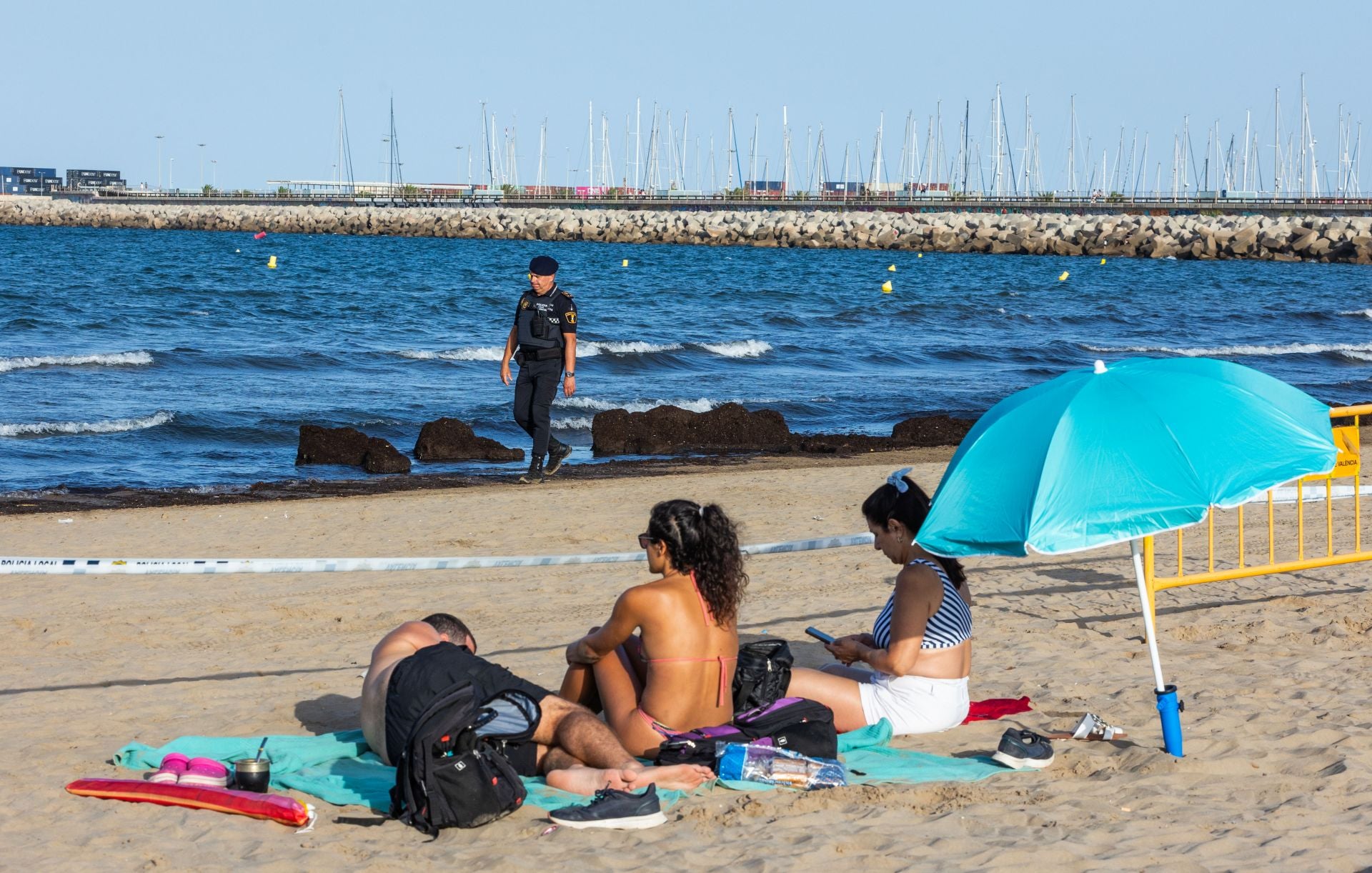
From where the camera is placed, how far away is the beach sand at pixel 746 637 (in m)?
4.15

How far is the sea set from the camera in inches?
628

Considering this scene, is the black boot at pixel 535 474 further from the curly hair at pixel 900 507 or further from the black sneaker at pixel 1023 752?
the black sneaker at pixel 1023 752

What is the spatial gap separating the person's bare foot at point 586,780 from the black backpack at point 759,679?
712 mm

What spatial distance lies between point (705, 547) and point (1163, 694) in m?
1.72

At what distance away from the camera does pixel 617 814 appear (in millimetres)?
4309

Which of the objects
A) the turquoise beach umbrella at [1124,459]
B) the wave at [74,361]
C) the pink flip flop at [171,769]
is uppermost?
the turquoise beach umbrella at [1124,459]

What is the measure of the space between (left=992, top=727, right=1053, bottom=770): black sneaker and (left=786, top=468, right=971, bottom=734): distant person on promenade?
0.42 m

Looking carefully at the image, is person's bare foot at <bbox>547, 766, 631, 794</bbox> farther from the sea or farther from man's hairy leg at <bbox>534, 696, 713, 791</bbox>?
the sea

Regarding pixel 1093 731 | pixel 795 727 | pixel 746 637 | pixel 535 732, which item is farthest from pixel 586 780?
pixel 746 637

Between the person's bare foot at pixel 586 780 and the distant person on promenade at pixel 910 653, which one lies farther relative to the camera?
the distant person on promenade at pixel 910 653

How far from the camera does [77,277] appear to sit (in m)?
41.1

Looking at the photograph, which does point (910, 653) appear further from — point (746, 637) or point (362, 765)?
point (362, 765)

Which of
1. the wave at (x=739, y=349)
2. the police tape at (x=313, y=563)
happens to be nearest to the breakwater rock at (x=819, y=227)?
the wave at (x=739, y=349)

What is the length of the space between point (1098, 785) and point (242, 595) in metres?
5.14
